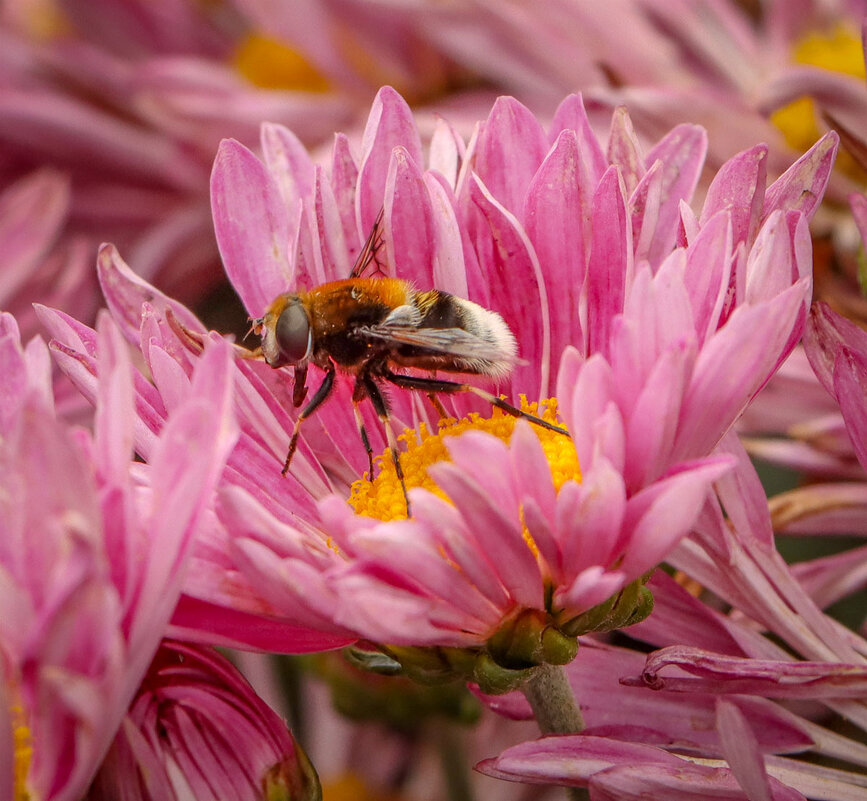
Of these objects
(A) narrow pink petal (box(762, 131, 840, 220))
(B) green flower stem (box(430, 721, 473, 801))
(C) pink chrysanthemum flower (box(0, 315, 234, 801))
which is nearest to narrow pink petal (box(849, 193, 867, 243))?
(A) narrow pink petal (box(762, 131, 840, 220))

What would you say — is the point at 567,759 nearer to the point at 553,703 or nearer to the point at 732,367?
the point at 553,703

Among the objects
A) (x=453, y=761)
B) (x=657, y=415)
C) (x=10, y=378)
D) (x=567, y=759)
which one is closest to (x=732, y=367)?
(x=657, y=415)

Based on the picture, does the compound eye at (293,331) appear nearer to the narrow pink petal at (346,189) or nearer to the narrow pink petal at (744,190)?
the narrow pink petal at (346,189)

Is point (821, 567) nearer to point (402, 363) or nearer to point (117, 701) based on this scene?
point (402, 363)

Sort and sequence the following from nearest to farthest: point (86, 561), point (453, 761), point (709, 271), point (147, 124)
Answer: point (86, 561)
point (709, 271)
point (453, 761)
point (147, 124)

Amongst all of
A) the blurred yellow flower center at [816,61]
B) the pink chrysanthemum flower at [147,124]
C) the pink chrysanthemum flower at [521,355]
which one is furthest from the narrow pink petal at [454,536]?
the pink chrysanthemum flower at [147,124]

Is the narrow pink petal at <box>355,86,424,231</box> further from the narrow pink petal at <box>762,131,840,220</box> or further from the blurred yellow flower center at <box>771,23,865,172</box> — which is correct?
the blurred yellow flower center at <box>771,23,865,172</box>
